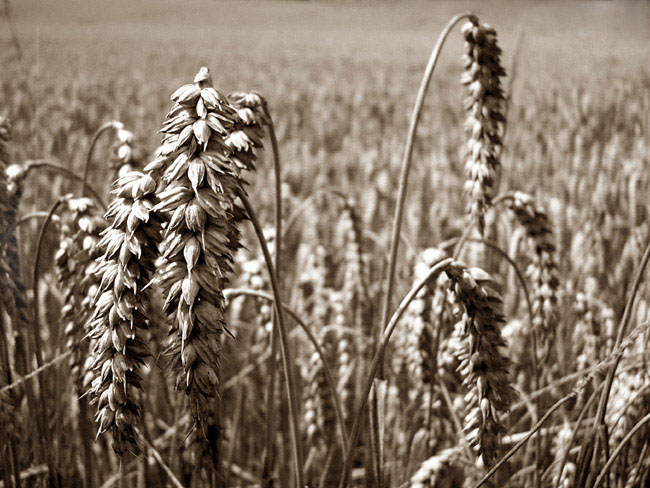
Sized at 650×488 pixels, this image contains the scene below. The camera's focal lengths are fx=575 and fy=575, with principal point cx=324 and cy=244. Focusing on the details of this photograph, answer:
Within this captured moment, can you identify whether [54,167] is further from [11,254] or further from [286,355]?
[286,355]

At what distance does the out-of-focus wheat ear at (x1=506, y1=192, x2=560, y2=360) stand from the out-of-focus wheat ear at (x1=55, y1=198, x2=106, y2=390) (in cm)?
81

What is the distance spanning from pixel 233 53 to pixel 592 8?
515cm

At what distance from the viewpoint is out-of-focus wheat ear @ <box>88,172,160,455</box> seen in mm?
533

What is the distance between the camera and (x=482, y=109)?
984mm

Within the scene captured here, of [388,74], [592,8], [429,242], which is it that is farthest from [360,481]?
[592,8]

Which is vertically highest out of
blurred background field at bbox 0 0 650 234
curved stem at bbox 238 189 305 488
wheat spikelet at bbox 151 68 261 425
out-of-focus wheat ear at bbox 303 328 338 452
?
blurred background field at bbox 0 0 650 234

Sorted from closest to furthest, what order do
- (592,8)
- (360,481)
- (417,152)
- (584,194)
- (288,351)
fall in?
(288,351), (360,481), (584,194), (417,152), (592,8)

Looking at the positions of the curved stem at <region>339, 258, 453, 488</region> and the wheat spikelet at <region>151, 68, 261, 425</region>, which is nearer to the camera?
the wheat spikelet at <region>151, 68, 261, 425</region>

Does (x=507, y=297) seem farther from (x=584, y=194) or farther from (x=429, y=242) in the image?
(x=584, y=194)

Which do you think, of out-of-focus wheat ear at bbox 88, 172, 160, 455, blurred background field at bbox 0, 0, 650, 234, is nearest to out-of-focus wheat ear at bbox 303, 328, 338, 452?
out-of-focus wheat ear at bbox 88, 172, 160, 455

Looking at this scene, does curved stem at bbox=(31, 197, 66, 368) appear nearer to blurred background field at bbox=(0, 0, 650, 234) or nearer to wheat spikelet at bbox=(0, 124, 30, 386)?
wheat spikelet at bbox=(0, 124, 30, 386)

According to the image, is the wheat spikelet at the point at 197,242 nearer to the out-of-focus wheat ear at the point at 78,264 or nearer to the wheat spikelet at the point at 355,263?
the out-of-focus wheat ear at the point at 78,264

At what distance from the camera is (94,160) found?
3.15 meters

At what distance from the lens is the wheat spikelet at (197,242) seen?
0.51 m
